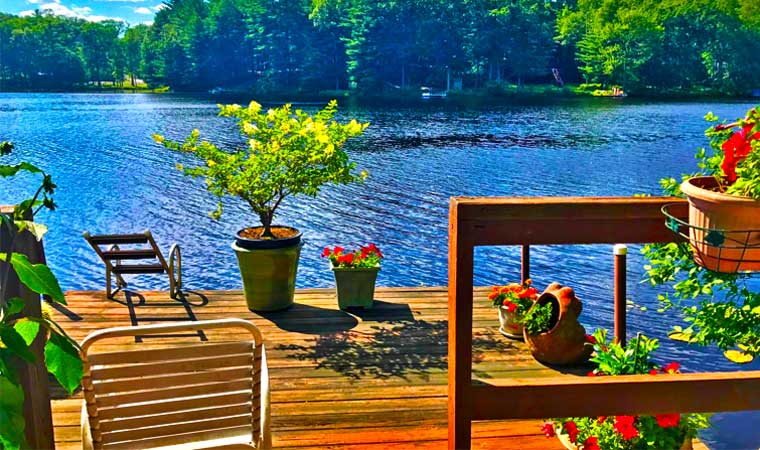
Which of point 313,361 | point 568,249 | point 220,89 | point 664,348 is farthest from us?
point 220,89

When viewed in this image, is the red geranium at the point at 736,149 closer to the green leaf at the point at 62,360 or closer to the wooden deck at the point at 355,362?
the green leaf at the point at 62,360

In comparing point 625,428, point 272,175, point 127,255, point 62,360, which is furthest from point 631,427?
point 127,255

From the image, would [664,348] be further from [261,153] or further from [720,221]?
[720,221]

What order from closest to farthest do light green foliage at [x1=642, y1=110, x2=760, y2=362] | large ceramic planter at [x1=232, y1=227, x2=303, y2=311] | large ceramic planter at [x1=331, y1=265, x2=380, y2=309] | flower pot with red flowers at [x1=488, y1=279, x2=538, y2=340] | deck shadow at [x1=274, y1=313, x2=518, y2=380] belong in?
light green foliage at [x1=642, y1=110, x2=760, y2=362] < deck shadow at [x1=274, y1=313, x2=518, y2=380] < flower pot with red flowers at [x1=488, y1=279, x2=538, y2=340] < large ceramic planter at [x1=232, y1=227, x2=303, y2=311] < large ceramic planter at [x1=331, y1=265, x2=380, y2=309]

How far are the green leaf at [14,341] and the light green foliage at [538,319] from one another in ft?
11.9

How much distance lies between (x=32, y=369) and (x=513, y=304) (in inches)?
139

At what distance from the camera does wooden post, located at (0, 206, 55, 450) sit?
5.88ft

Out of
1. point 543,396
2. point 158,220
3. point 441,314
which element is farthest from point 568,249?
point 543,396

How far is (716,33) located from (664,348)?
5603 cm

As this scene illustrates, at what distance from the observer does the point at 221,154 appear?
233 inches

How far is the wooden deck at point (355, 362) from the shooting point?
137 inches

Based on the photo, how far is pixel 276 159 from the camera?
570 centimetres

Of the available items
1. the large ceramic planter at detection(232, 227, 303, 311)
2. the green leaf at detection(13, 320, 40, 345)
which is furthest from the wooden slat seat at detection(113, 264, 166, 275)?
the green leaf at detection(13, 320, 40, 345)

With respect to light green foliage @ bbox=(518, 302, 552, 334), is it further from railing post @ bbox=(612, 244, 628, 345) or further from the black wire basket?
the black wire basket
